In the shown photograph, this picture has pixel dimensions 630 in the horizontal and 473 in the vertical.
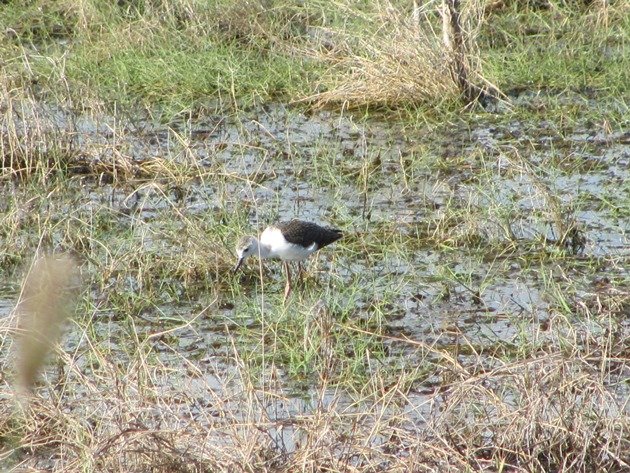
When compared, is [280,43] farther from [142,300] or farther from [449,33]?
[142,300]

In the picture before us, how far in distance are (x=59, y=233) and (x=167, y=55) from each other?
3.69 meters

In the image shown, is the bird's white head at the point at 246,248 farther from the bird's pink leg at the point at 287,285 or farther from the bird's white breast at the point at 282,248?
the bird's pink leg at the point at 287,285

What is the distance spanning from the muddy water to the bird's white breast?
0.74 ft

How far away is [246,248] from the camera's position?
630 cm

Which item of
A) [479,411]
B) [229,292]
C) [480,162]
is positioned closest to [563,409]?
[479,411]

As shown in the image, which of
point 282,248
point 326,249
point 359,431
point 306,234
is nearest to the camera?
point 359,431

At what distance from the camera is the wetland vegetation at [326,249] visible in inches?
163

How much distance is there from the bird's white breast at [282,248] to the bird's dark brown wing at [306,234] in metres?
0.02

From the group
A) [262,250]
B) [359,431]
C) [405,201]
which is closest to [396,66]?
[405,201]

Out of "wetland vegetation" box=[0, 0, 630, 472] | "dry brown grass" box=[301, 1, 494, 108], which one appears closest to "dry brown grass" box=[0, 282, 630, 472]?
"wetland vegetation" box=[0, 0, 630, 472]

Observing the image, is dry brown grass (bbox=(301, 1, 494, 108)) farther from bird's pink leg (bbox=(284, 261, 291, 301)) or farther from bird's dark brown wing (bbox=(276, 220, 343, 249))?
bird's pink leg (bbox=(284, 261, 291, 301))

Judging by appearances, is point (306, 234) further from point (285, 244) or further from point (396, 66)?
point (396, 66)

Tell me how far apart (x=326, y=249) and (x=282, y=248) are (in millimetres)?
780

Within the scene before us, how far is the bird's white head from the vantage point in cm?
631
